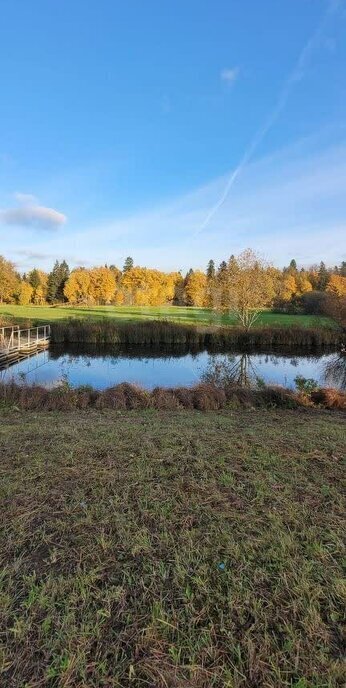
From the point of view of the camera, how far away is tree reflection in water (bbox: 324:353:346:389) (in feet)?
56.8

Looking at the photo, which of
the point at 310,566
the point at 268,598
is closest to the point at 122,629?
→ the point at 268,598

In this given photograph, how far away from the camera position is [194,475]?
3.57m

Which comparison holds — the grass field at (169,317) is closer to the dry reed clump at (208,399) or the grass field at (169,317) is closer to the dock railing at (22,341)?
the dock railing at (22,341)

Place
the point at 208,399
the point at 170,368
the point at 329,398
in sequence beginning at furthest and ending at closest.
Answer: the point at 170,368 < the point at 329,398 < the point at 208,399

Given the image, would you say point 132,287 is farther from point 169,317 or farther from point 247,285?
point 247,285

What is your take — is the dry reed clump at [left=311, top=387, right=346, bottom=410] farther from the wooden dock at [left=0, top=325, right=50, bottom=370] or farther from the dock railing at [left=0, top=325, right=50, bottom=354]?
the dock railing at [left=0, top=325, right=50, bottom=354]

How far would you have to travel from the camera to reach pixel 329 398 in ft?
29.5

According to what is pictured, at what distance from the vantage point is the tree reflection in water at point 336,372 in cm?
1731

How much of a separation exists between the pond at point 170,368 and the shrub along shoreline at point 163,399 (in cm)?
524

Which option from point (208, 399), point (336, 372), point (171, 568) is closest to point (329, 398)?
point (208, 399)

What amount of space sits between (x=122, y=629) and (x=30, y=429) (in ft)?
12.7

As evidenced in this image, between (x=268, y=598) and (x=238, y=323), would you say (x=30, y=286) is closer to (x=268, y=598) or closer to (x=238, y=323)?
(x=238, y=323)

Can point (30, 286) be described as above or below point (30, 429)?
above

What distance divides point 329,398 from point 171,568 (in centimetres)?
756
